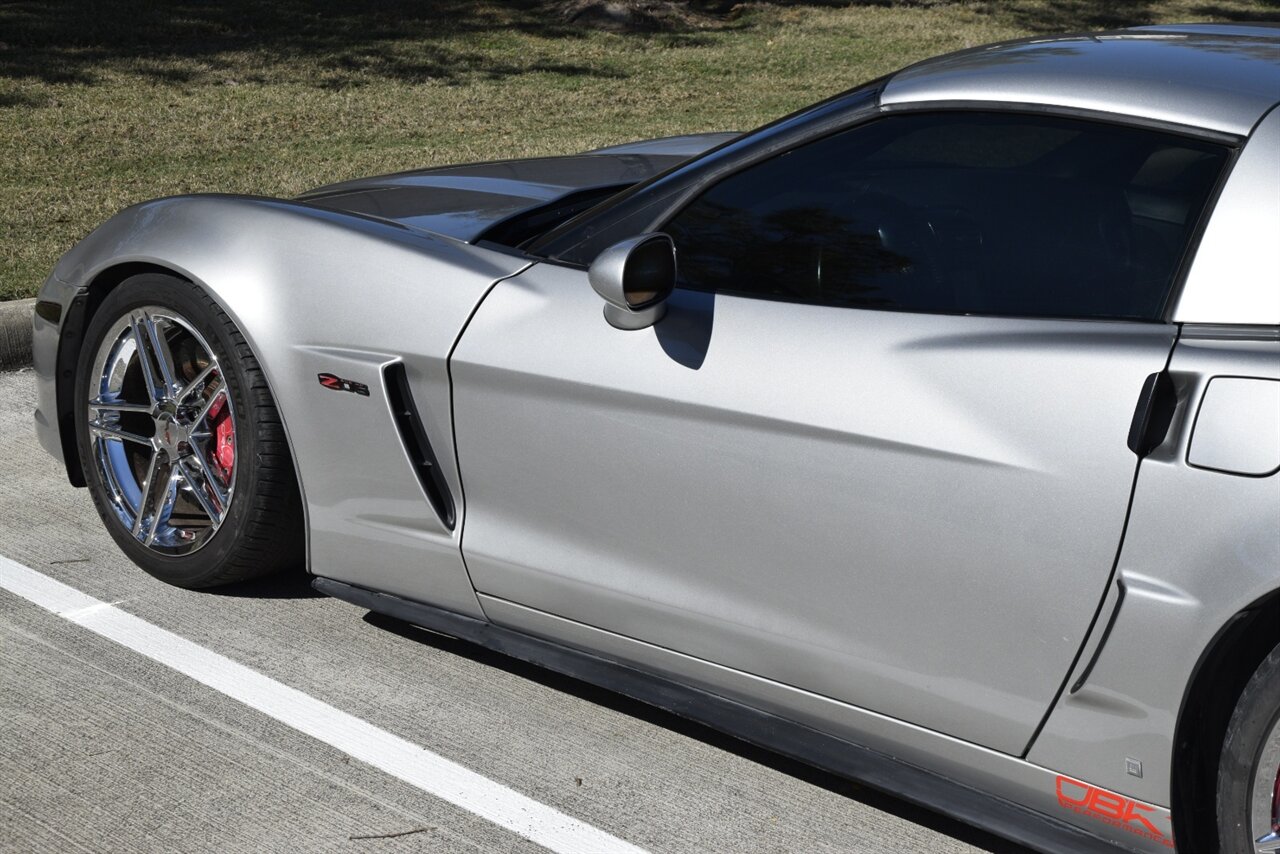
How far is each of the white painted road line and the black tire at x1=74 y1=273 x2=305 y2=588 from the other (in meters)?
0.19

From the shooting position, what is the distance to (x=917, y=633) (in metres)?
2.57

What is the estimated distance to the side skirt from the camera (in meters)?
2.52

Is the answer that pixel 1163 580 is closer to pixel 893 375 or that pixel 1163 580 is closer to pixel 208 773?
pixel 893 375

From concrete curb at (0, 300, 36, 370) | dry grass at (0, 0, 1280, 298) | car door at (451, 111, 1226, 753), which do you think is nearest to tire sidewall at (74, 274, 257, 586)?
car door at (451, 111, 1226, 753)

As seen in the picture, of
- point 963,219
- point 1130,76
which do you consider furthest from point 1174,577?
point 1130,76

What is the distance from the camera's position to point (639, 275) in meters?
2.78

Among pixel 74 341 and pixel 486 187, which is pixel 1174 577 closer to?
pixel 486 187

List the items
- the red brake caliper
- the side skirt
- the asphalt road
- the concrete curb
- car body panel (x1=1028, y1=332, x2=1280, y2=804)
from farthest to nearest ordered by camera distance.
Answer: the concrete curb
the red brake caliper
the asphalt road
the side skirt
car body panel (x1=1028, y1=332, x2=1280, y2=804)

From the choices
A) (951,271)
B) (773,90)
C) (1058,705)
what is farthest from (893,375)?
(773,90)

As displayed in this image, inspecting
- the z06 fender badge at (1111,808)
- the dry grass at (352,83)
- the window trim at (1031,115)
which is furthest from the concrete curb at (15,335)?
the z06 fender badge at (1111,808)

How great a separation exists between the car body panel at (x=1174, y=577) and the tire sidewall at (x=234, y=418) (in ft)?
6.71

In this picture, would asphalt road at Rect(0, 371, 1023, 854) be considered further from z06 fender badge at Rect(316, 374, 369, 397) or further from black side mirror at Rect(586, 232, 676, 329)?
black side mirror at Rect(586, 232, 676, 329)

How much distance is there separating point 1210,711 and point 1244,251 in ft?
2.45

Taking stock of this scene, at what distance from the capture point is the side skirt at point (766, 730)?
8.27 ft
